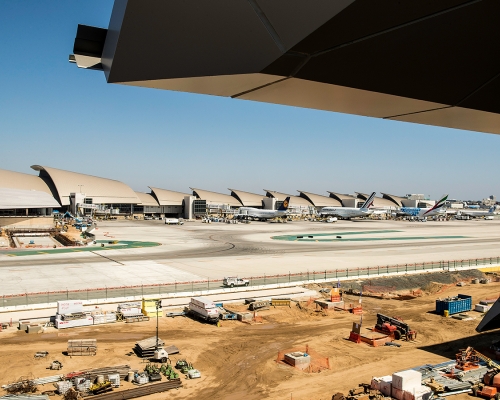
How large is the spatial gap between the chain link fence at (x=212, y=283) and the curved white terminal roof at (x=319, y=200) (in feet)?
346

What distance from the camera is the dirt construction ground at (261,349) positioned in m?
16.5

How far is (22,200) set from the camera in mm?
74500

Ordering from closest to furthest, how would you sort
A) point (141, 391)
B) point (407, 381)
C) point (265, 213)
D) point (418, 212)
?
point (407, 381) < point (141, 391) < point (265, 213) < point (418, 212)

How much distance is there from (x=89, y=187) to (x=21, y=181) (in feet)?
58.2

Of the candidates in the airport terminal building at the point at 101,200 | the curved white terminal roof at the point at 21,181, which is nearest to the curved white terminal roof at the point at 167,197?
the airport terminal building at the point at 101,200

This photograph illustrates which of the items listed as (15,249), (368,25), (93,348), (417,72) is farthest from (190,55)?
(15,249)

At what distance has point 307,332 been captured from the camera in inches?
919

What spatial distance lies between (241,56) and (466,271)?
45.3 meters

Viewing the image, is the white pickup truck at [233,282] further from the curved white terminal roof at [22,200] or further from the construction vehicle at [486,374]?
the curved white terminal roof at [22,200]

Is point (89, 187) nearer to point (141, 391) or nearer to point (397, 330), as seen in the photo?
point (397, 330)

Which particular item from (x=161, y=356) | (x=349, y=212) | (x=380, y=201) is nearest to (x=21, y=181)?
(x=349, y=212)

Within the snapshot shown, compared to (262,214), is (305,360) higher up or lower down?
lower down

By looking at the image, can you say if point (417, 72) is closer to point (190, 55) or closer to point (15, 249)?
point (190, 55)

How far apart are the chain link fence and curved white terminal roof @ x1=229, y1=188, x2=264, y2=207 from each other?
95.7 metres
